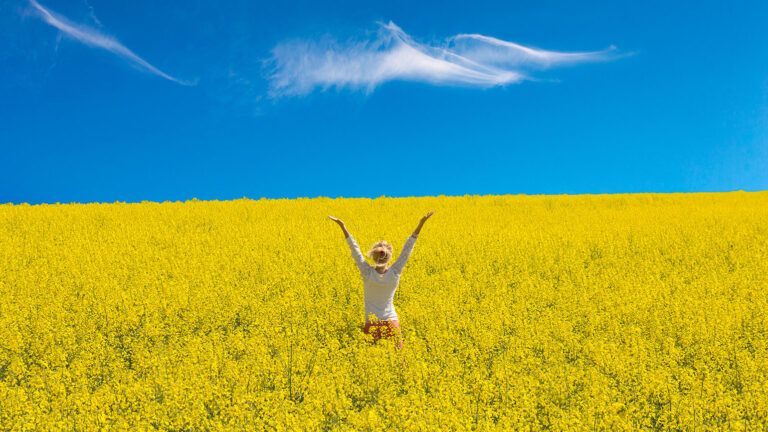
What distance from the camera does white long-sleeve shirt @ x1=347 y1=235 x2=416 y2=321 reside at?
5.73 metres

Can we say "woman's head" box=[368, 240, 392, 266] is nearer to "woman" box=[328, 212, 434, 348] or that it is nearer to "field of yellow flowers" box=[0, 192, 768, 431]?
"woman" box=[328, 212, 434, 348]

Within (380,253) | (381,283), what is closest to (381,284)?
(381,283)

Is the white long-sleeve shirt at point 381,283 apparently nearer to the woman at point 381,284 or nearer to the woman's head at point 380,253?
the woman at point 381,284

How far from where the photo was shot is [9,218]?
1730 cm

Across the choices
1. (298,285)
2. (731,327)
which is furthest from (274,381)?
Answer: (731,327)

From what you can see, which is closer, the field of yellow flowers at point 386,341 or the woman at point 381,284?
the field of yellow flowers at point 386,341

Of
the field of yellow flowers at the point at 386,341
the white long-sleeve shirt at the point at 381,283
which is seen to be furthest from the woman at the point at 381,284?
the field of yellow flowers at the point at 386,341

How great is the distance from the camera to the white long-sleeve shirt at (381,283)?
18.8ft

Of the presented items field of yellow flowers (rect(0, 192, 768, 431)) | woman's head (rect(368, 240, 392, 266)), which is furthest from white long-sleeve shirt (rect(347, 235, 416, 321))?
field of yellow flowers (rect(0, 192, 768, 431))

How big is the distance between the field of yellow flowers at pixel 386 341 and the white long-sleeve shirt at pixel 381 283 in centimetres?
45

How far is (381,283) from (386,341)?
2.22 ft

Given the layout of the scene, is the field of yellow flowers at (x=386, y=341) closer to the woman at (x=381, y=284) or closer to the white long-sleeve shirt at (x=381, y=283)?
the woman at (x=381, y=284)

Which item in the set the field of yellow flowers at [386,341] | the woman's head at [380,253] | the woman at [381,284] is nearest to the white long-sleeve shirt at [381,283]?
the woman at [381,284]

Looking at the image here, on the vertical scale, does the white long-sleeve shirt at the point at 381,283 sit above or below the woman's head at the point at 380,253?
below
